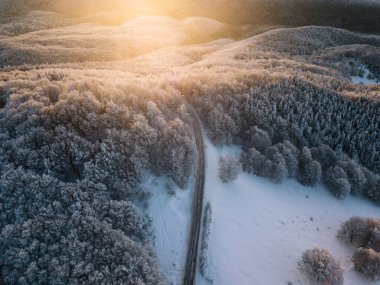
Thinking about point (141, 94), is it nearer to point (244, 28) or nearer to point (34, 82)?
point (34, 82)

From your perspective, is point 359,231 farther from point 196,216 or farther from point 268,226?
point 196,216

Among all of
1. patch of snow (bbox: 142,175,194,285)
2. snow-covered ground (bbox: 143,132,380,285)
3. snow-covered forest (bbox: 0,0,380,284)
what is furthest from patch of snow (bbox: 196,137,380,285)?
patch of snow (bbox: 142,175,194,285)

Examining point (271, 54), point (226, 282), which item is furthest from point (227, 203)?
point (271, 54)

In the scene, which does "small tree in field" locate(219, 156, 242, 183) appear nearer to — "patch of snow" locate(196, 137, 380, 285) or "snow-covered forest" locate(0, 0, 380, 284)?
"snow-covered forest" locate(0, 0, 380, 284)

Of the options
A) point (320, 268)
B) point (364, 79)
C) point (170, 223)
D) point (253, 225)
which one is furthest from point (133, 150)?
point (364, 79)

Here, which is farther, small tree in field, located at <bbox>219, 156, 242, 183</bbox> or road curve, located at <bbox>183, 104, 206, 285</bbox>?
small tree in field, located at <bbox>219, 156, 242, 183</bbox>

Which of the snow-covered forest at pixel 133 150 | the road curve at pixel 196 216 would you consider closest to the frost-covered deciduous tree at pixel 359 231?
the snow-covered forest at pixel 133 150
